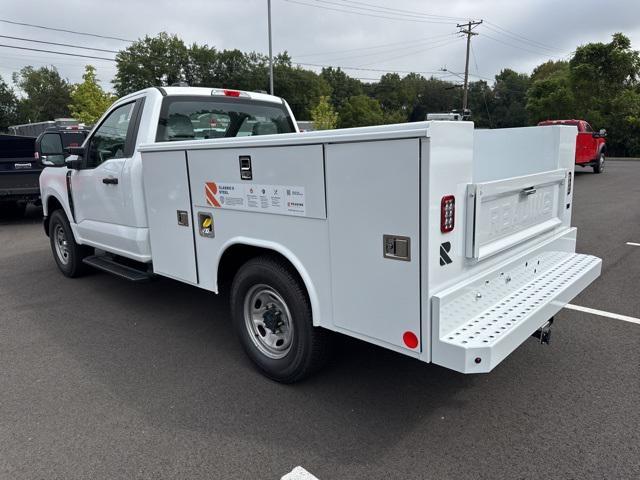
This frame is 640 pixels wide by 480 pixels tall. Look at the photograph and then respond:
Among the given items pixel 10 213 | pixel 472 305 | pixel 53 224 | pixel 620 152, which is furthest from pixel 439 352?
pixel 620 152

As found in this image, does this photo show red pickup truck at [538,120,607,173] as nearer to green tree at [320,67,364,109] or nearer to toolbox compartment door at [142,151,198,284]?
toolbox compartment door at [142,151,198,284]

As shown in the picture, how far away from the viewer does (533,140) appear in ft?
13.3

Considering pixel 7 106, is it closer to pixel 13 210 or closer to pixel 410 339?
pixel 13 210

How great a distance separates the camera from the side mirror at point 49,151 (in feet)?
19.4

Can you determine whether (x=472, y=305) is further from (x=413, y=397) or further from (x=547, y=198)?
(x=547, y=198)

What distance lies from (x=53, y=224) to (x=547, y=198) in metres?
6.10

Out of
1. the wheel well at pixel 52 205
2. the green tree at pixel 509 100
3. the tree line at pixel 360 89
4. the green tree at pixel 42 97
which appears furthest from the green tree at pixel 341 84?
the wheel well at pixel 52 205

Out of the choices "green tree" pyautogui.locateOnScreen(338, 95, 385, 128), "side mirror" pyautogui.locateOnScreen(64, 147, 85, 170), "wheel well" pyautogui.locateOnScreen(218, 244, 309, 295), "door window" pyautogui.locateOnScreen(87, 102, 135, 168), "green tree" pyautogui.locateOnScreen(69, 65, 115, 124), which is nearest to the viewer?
"wheel well" pyautogui.locateOnScreen(218, 244, 309, 295)

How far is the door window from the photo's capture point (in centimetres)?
493

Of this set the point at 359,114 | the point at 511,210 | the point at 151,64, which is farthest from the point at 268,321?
the point at 151,64

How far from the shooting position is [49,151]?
5961 millimetres

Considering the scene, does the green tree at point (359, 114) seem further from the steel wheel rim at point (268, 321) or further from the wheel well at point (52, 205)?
the steel wheel rim at point (268, 321)

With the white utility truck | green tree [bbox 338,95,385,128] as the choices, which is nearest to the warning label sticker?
the white utility truck

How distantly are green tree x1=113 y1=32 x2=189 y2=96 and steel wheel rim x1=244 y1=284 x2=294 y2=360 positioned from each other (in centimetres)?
7617
